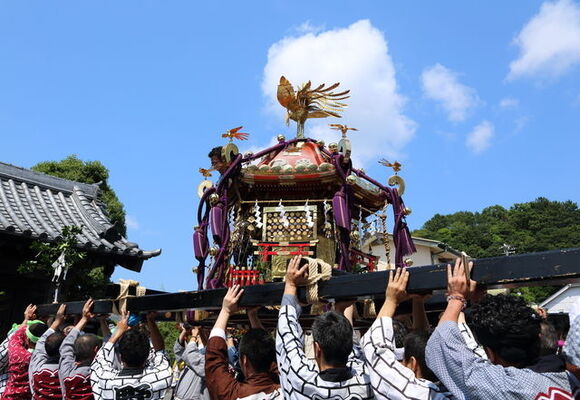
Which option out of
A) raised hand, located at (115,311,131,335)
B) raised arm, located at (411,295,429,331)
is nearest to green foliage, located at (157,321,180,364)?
raised hand, located at (115,311,131,335)

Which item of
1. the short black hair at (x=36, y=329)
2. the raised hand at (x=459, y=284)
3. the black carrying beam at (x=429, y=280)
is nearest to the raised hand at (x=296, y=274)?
the black carrying beam at (x=429, y=280)

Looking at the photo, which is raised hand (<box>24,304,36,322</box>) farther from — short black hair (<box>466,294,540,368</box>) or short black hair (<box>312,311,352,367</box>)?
short black hair (<box>466,294,540,368</box>)

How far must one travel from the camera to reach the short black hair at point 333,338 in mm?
2578

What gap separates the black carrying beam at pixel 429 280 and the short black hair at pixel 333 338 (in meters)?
A: 0.31

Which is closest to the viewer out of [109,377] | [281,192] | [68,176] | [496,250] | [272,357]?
[272,357]

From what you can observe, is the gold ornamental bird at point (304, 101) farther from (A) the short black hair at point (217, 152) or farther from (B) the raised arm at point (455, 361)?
(B) the raised arm at point (455, 361)

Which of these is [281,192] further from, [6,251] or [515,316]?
[515,316]

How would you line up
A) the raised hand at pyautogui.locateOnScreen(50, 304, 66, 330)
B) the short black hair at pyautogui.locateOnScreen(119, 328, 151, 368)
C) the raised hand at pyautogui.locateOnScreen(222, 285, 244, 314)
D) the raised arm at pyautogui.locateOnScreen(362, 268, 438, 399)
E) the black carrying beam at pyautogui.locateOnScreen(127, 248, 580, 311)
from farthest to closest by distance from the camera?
the raised hand at pyautogui.locateOnScreen(50, 304, 66, 330), the short black hair at pyautogui.locateOnScreen(119, 328, 151, 368), the raised hand at pyautogui.locateOnScreen(222, 285, 244, 314), the raised arm at pyautogui.locateOnScreen(362, 268, 438, 399), the black carrying beam at pyautogui.locateOnScreen(127, 248, 580, 311)

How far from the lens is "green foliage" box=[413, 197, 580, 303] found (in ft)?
153

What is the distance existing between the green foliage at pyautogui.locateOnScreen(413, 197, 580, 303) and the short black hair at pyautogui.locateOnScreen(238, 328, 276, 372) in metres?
45.2

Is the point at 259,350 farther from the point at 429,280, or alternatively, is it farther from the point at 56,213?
the point at 56,213

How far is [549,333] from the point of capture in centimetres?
245

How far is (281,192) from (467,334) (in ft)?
26.0

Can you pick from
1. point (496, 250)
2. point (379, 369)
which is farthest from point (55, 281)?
point (496, 250)
